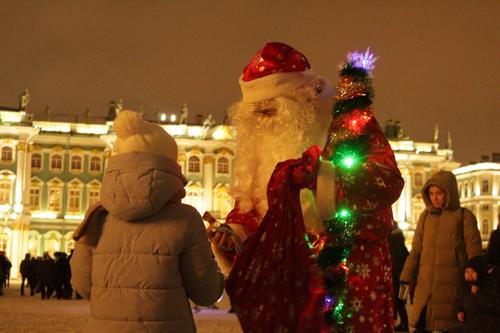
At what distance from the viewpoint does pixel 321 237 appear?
9.11 feet

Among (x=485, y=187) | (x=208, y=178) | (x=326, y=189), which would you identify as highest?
(x=485, y=187)

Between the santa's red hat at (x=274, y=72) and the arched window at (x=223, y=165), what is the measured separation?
39.9 m

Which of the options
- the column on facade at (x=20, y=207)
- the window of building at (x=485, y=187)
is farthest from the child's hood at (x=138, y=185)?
the window of building at (x=485, y=187)

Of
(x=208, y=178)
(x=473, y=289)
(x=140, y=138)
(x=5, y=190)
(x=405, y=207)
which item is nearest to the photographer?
(x=140, y=138)

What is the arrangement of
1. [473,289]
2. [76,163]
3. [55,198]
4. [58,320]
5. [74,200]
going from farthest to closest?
[76,163] < [74,200] < [55,198] < [58,320] < [473,289]

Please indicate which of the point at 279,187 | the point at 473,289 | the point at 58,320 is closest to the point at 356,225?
the point at 279,187

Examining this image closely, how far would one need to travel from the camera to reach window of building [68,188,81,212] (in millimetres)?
41888

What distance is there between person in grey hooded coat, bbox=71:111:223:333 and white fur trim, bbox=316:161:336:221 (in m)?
0.66

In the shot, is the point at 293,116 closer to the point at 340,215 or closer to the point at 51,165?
the point at 340,215

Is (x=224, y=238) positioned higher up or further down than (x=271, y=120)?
further down

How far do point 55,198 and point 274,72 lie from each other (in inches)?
1577

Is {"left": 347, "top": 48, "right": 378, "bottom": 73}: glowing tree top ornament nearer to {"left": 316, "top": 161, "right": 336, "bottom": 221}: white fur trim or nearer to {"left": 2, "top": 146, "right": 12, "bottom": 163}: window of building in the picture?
{"left": 316, "top": 161, "right": 336, "bottom": 221}: white fur trim

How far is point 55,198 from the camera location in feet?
137

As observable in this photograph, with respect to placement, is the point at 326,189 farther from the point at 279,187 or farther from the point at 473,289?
the point at 473,289
